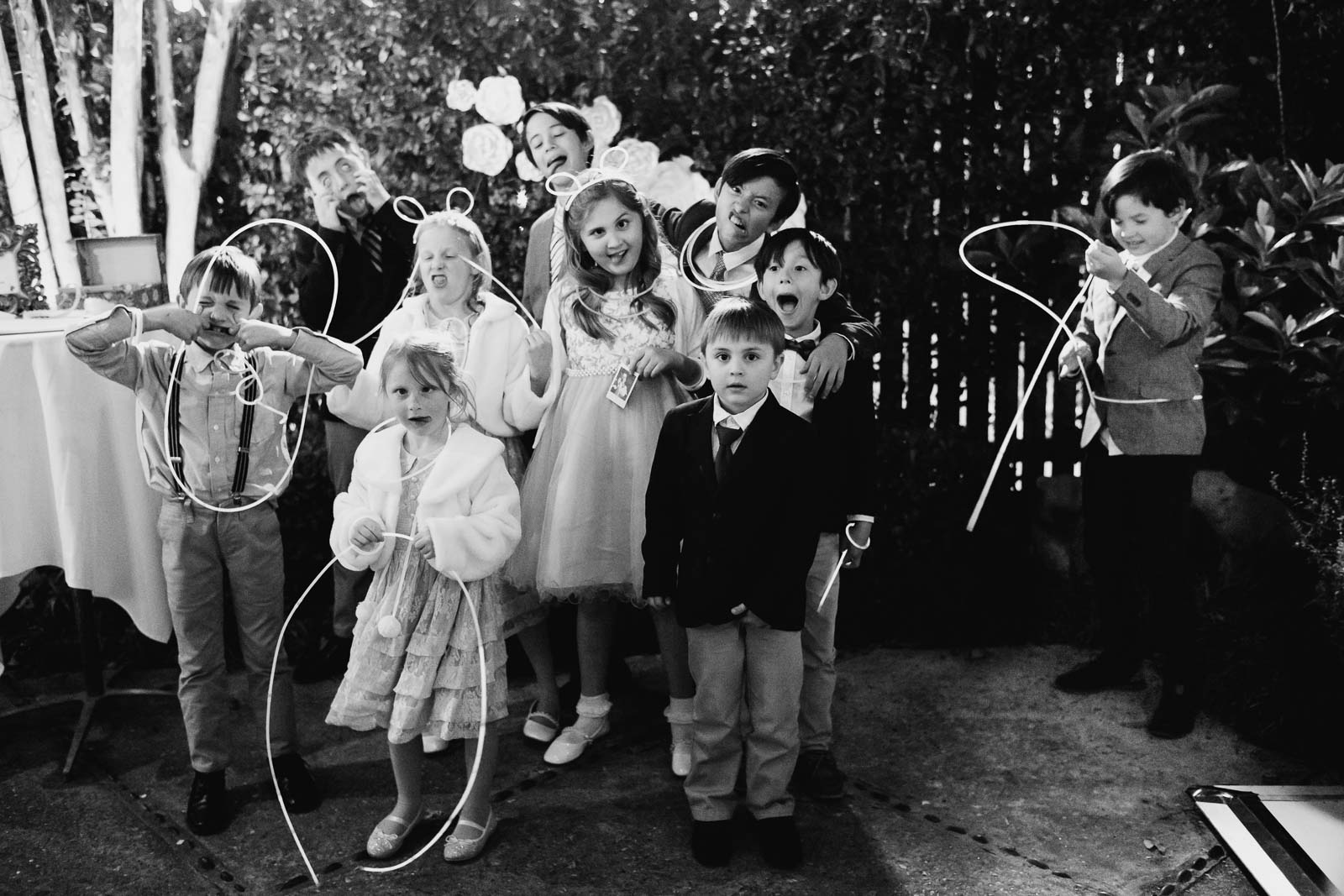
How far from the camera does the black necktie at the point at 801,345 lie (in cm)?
320

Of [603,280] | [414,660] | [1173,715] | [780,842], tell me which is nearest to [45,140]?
[603,280]

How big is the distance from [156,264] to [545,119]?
1383mm

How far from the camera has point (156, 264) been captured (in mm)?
4082

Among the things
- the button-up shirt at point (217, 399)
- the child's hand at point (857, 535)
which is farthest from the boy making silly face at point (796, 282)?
the button-up shirt at point (217, 399)

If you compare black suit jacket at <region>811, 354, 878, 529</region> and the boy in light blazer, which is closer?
black suit jacket at <region>811, 354, 878, 529</region>

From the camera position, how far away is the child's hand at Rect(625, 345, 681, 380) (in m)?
3.36

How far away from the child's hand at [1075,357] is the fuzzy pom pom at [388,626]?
2127 millimetres

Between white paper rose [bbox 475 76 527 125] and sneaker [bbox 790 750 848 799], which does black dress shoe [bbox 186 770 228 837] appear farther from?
white paper rose [bbox 475 76 527 125]

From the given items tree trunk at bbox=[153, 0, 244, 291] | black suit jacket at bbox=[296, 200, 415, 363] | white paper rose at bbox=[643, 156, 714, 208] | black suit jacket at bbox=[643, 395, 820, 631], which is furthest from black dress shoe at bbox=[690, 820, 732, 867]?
tree trunk at bbox=[153, 0, 244, 291]

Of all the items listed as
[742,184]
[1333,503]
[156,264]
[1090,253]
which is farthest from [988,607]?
[156,264]

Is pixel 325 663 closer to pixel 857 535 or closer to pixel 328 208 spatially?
pixel 328 208

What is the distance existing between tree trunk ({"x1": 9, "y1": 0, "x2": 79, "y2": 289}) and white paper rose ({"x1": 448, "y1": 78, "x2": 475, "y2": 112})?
155cm

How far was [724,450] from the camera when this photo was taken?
2.99 meters

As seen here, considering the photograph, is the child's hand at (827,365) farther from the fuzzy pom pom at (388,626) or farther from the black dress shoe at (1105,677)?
the black dress shoe at (1105,677)
